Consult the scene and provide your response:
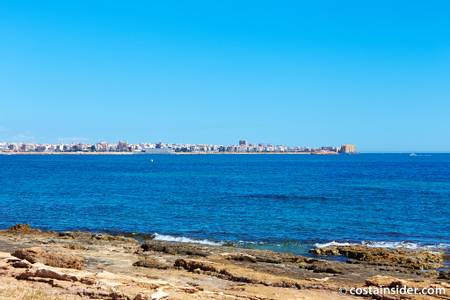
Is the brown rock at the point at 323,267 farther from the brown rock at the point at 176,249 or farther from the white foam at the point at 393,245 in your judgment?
the white foam at the point at 393,245

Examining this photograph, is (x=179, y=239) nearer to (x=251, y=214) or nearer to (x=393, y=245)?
(x=251, y=214)

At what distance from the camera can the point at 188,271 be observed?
27.9m

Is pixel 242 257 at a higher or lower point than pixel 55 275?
lower

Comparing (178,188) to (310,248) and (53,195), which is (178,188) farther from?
(310,248)

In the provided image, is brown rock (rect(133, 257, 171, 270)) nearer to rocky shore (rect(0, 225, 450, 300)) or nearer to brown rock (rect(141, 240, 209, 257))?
rocky shore (rect(0, 225, 450, 300))

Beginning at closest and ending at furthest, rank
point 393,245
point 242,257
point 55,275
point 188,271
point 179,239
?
point 55,275 < point 188,271 < point 242,257 < point 393,245 < point 179,239

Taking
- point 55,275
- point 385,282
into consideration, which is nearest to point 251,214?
point 385,282

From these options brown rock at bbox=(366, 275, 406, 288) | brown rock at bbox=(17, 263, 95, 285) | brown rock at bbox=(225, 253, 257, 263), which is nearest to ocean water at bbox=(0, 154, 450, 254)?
brown rock at bbox=(225, 253, 257, 263)

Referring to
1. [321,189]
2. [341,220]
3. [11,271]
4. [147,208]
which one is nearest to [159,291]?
[11,271]

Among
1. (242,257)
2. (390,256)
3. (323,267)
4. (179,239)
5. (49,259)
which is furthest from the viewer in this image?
(179,239)

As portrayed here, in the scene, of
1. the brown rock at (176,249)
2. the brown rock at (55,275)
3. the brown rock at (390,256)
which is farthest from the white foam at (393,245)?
the brown rock at (55,275)

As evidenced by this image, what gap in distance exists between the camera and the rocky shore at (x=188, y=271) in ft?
67.4

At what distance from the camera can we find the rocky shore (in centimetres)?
2053

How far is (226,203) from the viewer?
71562 mm
